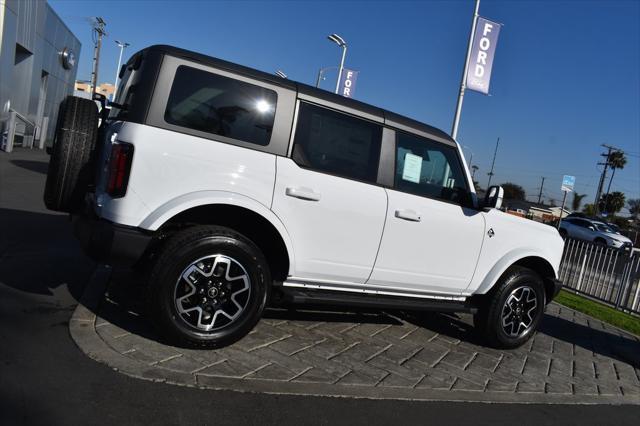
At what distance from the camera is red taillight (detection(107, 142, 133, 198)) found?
3424 mm

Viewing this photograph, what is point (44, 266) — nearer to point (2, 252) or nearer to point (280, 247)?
point (2, 252)

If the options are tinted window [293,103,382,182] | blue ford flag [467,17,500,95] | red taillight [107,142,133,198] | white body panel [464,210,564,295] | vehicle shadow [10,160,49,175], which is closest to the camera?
red taillight [107,142,133,198]

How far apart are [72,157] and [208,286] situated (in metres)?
1.37

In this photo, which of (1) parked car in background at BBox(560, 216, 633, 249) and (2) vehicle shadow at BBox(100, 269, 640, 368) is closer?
(2) vehicle shadow at BBox(100, 269, 640, 368)

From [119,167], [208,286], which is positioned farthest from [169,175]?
[208,286]

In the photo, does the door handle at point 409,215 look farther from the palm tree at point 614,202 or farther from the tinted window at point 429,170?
the palm tree at point 614,202

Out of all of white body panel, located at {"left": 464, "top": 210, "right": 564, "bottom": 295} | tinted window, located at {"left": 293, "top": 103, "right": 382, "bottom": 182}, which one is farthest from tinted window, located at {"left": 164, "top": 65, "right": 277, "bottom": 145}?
white body panel, located at {"left": 464, "top": 210, "right": 564, "bottom": 295}

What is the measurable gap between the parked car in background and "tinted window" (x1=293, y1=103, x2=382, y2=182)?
28372 mm

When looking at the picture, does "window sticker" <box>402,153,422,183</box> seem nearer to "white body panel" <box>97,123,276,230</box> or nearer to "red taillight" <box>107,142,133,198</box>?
"white body panel" <box>97,123,276,230</box>

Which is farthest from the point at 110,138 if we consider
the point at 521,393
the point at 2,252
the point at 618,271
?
the point at 618,271

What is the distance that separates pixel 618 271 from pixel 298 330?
7645 millimetres

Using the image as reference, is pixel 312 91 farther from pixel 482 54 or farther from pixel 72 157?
pixel 482 54

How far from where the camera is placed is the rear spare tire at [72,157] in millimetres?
3789

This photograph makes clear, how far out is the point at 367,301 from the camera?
4402 millimetres
